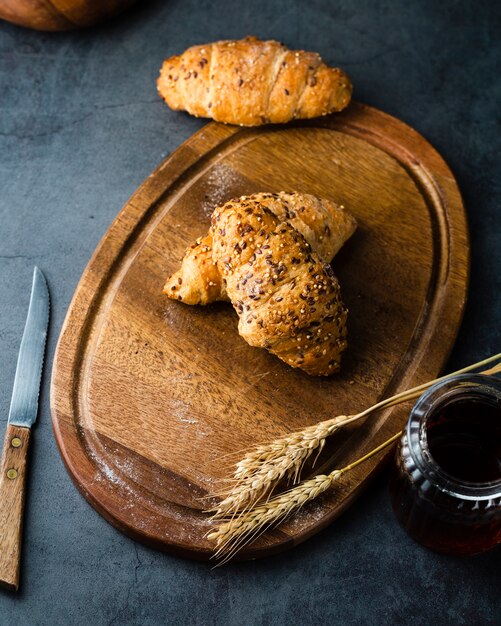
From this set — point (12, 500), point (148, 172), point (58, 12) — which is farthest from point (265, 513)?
point (58, 12)

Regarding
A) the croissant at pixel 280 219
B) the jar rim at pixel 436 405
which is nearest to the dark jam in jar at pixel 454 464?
the jar rim at pixel 436 405

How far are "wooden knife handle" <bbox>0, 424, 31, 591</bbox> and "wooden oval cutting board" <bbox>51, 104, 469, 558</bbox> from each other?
178mm

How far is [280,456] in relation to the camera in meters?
2.66

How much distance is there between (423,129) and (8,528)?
2379mm

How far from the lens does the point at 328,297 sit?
9.08 feet

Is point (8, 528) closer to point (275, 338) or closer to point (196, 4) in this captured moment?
point (275, 338)

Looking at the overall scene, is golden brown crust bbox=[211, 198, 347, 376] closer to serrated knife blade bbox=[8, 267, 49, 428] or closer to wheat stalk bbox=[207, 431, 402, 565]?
wheat stalk bbox=[207, 431, 402, 565]

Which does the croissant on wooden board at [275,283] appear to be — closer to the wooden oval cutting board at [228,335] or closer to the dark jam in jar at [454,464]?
the wooden oval cutting board at [228,335]

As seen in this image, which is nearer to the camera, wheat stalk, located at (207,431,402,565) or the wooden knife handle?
wheat stalk, located at (207,431,402,565)

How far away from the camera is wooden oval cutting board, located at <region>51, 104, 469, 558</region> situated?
9.19 ft

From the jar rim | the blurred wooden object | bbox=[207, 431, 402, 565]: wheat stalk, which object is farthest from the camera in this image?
the blurred wooden object

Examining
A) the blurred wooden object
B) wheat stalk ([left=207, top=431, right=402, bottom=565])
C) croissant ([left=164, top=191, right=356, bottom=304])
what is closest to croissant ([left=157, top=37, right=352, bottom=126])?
croissant ([left=164, top=191, right=356, bottom=304])

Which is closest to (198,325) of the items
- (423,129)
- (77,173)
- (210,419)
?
(210,419)

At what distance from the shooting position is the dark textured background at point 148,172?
9.14ft
